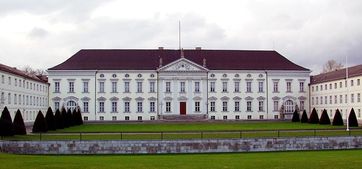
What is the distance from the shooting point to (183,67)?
3078 inches

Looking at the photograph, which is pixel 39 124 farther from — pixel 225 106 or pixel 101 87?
pixel 225 106

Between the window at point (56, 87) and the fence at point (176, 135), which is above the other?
the window at point (56, 87)

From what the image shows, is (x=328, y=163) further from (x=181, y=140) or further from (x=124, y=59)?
(x=124, y=59)

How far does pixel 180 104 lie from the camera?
260ft

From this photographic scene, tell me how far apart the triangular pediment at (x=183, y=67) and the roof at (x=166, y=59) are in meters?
1.52

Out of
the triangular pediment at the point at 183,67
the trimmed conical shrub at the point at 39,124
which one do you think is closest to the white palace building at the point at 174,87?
the triangular pediment at the point at 183,67

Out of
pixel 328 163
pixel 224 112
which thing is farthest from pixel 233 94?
pixel 328 163

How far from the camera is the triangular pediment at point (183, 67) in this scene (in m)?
77.6

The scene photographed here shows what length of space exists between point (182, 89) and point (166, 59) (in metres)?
5.17

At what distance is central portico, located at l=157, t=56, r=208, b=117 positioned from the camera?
78.1 m

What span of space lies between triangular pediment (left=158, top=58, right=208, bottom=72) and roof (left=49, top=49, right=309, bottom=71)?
1.52m

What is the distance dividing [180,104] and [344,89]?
22833mm

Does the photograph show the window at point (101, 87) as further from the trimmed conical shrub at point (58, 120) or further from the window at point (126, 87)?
the trimmed conical shrub at point (58, 120)

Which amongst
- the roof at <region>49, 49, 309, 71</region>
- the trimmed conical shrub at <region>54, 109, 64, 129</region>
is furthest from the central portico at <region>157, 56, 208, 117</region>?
the trimmed conical shrub at <region>54, 109, 64, 129</region>
